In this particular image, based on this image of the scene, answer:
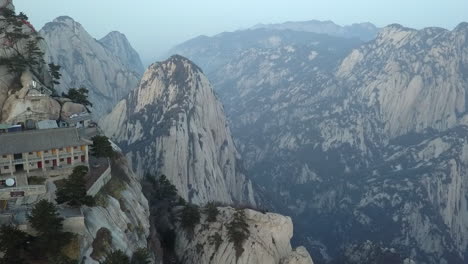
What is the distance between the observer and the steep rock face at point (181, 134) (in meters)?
150

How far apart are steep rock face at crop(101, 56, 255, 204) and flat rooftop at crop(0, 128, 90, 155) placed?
234 ft

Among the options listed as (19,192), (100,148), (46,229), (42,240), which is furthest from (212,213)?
(42,240)

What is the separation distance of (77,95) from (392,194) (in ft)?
488

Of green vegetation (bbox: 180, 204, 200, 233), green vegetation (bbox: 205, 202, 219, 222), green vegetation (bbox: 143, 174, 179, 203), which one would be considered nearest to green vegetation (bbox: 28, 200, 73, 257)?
green vegetation (bbox: 180, 204, 200, 233)

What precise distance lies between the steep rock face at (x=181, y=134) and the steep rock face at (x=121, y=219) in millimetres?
61925

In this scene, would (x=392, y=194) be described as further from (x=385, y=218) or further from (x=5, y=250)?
(x=5, y=250)

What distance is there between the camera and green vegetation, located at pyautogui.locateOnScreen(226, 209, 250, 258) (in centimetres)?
8338

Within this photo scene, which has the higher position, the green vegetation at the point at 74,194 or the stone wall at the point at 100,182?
the green vegetation at the point at 74,194

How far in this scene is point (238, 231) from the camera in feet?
276

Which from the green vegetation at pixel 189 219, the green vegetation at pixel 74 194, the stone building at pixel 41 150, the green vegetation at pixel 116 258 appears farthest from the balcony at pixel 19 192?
the green vegetation at pixel 189 219

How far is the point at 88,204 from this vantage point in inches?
2370

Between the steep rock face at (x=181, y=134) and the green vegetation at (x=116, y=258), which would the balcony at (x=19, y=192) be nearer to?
the green vegetation at (x=116, y=258)

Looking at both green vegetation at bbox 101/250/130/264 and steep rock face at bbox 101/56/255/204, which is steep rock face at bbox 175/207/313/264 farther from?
steep rock face at bbox 101/56/255/204

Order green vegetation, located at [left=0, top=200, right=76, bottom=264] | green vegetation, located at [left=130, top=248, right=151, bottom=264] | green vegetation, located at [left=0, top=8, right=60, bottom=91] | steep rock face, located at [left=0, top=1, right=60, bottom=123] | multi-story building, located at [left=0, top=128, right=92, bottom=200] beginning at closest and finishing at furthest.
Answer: green vegetation, located at [left=0, top=200, right=76, bottom=264]
green vegetation, located at [left=130, top=248, right=151, bottom=264]
multi-story building, located at [left=0, top=128, right=92, bottom=200]
steep rock face, located at [left=0, top=1, right=60, bottom=123]
green vegetation, located at [left=0, top=8, right=60, bottom=91]
